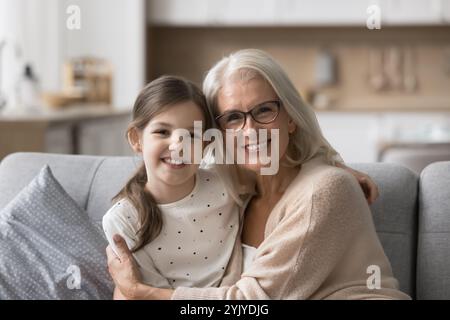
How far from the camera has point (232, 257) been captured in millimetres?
1628

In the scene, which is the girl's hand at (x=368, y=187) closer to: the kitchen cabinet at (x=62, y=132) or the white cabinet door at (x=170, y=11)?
the kitchen cabinet at (x=62, y=132)

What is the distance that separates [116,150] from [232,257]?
3633 millimetres

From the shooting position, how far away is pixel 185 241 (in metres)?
1.61

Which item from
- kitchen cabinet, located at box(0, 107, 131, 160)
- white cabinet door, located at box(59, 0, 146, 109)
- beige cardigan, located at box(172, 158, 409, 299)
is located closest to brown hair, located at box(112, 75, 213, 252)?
beige cardigan, located at box(172, 158, 409, 299)

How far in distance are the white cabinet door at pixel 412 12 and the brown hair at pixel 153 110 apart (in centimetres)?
460

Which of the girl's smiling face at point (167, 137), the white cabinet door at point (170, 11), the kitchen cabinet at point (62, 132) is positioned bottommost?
the kitchen cabinet at point (62, 132)

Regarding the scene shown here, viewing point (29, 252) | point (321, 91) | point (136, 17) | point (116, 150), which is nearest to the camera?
point (29, 252)

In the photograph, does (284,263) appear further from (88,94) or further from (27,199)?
(88,94)

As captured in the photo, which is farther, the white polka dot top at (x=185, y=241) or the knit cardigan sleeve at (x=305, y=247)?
the white polka dot top at (x=185, y=241)

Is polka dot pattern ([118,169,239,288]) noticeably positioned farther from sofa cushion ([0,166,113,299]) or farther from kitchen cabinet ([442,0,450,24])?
kitchen cabinet ([442,0,450,24])

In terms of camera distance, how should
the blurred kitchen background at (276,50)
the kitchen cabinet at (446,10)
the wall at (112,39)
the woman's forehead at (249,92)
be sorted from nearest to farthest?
the woman's forehead at (249,92) < the blurred kitchen background at (276,50) < the wall at (112,39) < the kitchen cabinet at (446,10)

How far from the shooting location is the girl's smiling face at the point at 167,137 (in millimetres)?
1545

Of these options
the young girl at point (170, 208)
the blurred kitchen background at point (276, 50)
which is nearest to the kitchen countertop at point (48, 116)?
the blurred kitchen background at point (276, 50)
